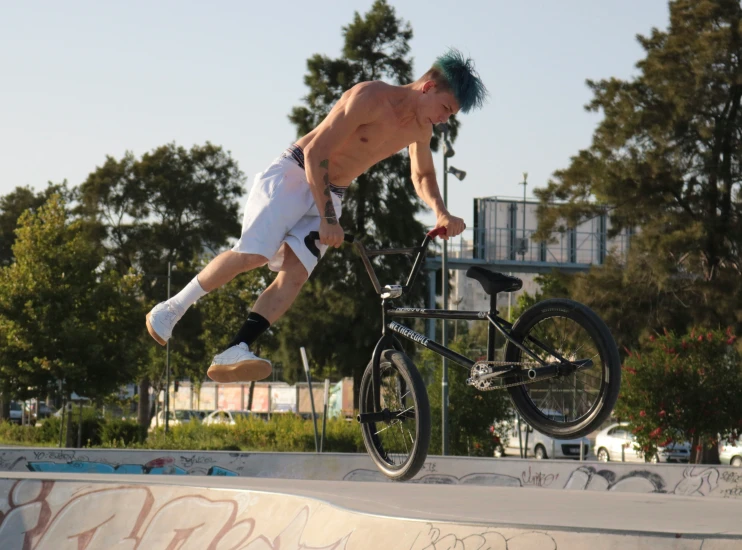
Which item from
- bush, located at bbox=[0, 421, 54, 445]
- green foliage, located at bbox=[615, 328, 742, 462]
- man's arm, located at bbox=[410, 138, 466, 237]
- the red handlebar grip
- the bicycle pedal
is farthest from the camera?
bush, located at bbox=[0, 421, 54, 445]

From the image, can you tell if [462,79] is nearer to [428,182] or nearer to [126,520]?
[428,182]

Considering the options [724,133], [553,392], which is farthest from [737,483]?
[724,133]

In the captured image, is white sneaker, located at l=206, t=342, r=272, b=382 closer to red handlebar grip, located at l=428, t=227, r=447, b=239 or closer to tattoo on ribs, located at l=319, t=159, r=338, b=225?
tattoo on ribs, located at l=319, t=159, r=338, b=225

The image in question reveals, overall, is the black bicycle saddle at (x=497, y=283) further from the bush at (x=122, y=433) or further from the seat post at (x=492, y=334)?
the bush at (x=122, y=433)

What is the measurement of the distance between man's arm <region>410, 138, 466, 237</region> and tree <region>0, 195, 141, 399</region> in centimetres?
2394

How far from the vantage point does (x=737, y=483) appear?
11758 mm

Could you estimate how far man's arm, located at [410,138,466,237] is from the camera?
6.25 meters

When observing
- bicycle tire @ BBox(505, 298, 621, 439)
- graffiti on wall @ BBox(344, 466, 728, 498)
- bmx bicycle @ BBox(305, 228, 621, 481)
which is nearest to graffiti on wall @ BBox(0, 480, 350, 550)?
bmx bicycle @ BBox(305, 228, 621, 481)

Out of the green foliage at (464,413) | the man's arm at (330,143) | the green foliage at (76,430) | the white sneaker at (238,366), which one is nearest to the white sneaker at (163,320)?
the white sneaker at (238,366)

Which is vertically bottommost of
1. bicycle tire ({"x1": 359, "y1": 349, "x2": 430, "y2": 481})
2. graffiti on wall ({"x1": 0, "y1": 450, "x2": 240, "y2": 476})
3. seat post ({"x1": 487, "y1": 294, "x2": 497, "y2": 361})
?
graffiti on wall ({"x1": 0, "y1": 450, "x2": 240, "y2": 476})

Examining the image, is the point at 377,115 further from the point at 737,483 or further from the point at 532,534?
the point at 737,483

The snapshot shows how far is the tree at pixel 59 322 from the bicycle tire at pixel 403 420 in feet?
78.5

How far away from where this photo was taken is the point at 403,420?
609 cm

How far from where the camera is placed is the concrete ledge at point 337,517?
434 cm
